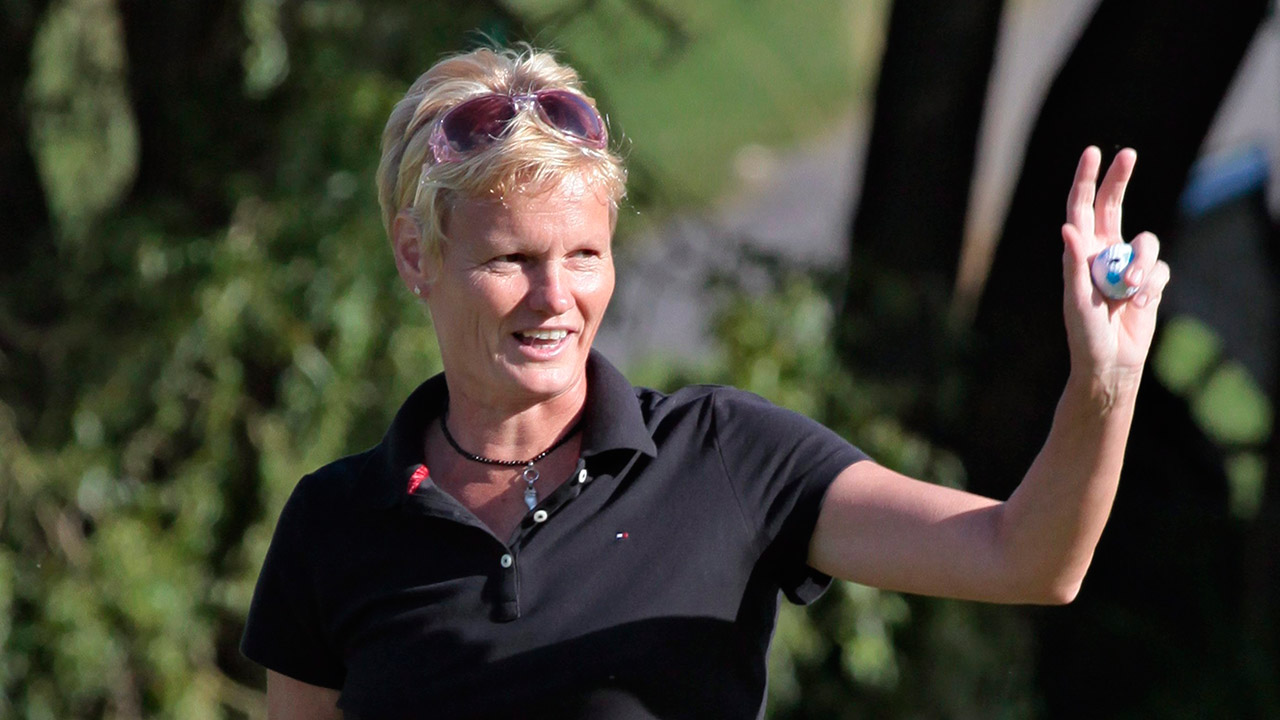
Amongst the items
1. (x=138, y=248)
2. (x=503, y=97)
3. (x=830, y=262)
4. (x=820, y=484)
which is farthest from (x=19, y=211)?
(x=820, y=484)

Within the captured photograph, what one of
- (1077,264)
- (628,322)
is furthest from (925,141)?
(1077,264)

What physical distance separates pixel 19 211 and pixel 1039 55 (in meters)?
10.1

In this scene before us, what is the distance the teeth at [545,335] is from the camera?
72.6 inches

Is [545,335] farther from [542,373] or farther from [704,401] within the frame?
[704,401]

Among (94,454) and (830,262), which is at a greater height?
(830,262)

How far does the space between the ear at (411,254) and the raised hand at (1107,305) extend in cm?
78

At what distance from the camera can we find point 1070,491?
61.4 inches

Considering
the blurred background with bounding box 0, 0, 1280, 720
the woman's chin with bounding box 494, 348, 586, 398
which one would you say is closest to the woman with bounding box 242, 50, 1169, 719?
the woman's chin with bounding box 494, 348, 586, 398

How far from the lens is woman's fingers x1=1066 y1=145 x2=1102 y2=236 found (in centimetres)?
156

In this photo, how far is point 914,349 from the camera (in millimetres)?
4676

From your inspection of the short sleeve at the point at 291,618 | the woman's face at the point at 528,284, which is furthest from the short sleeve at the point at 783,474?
the short sleeve at the point at 291,618

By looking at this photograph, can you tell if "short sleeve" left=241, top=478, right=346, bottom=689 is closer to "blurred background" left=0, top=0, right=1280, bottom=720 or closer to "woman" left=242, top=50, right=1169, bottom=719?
"woman" left=242, top=50, right=1169, bottom=719

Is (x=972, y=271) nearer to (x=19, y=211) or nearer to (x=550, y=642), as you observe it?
(x=19, y=211)

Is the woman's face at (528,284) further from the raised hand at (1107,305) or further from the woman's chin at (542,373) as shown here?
the raised hand at (1107,305)
